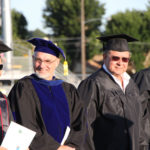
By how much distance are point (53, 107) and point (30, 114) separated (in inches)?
8.9

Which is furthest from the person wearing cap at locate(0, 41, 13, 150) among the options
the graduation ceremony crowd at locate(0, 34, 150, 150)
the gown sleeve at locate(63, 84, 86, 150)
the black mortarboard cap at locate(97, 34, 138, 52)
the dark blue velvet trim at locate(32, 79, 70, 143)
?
the black mortarboard cap at locate(97, 34, 138, 52)

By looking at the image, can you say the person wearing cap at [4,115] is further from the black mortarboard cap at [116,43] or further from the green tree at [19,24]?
the green tree at [19,24]

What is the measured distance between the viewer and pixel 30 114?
3234 millimetres

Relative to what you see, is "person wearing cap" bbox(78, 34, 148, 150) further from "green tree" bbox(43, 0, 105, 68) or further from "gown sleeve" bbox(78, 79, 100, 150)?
"green tree" bbox(43, 0, 105, 68)

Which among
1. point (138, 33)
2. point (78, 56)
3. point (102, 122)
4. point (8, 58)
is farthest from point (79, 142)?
point (78, 56)

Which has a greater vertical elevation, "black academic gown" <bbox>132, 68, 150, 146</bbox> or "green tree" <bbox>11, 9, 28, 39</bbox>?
"green tree" <bbox>11, 9, 28, 39</bbox>

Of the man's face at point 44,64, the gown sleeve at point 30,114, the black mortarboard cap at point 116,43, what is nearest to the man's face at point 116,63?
the black mortarboard cap at point 116,43

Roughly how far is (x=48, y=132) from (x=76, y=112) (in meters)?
0.37

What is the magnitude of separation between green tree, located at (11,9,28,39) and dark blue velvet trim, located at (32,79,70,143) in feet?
162

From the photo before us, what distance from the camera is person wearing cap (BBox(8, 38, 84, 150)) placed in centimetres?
323

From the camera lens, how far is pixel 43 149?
10.5 feet

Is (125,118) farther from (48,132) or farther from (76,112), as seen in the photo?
(48,132)

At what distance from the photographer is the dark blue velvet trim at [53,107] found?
3297mm

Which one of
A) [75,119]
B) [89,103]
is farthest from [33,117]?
[89,103]
